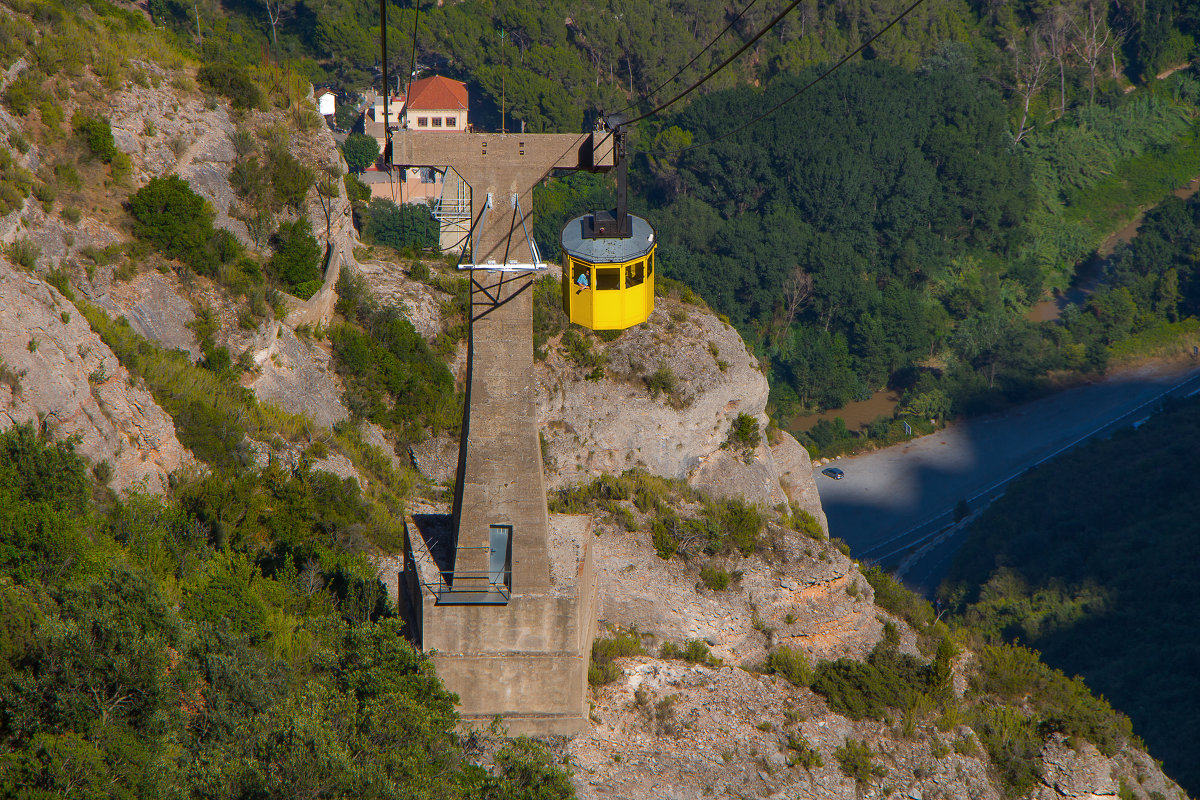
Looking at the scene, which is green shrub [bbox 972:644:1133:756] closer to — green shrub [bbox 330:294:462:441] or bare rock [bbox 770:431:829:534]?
bare rock [bbox 770:431:829:534]

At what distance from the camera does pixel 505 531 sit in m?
21.8

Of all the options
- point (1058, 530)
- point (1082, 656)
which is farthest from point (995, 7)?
point (1082, 656)

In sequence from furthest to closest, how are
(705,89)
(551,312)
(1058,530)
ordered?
1. (705,89)
2. (1058,530)
3. (551,312)

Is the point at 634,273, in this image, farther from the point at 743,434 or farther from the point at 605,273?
the point at 743,434

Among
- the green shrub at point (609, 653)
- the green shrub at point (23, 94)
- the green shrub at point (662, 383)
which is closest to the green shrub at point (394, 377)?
the green shrub at point (662, 383)

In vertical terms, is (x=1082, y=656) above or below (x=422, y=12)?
below

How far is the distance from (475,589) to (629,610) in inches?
321

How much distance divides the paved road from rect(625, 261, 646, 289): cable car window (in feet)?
188

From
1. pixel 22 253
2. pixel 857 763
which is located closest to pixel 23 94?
pixel 22 253

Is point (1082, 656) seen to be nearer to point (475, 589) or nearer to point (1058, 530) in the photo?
point (1058, 530)

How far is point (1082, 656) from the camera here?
62.7 metres

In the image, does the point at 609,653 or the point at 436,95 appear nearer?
the point at 609,653

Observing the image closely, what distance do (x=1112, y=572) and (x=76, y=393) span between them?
6078 centimetres

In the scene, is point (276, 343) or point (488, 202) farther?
point (276, 343)
